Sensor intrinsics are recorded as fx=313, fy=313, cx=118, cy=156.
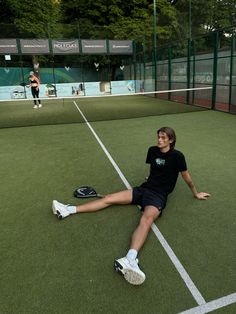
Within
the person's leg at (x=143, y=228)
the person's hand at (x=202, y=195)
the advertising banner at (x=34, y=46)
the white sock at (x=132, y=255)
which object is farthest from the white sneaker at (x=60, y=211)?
the advertising banner at (x=34, y=46)

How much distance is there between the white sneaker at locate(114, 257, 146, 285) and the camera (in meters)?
3.17

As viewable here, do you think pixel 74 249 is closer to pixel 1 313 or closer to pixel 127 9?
pixel 1 313

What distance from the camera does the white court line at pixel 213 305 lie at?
9.47ft

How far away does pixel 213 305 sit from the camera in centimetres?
295

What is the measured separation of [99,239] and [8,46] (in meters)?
25.7

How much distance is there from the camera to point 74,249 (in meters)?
3.95

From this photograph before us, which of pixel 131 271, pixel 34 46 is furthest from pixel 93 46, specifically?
pixel 131 271

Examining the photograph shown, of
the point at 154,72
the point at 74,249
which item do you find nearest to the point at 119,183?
the point at 74,249

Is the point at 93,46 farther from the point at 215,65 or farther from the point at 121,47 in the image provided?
the point at 215,65

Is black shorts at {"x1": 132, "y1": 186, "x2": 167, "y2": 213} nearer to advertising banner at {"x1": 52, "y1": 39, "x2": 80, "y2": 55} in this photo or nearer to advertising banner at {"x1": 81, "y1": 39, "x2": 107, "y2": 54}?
advertising banner at {"x1": 52, "y1": 39, "x2": 80, "y2": 55}

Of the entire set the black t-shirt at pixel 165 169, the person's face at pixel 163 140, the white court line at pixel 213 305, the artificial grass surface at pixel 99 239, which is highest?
the person's face at pixel 163 140

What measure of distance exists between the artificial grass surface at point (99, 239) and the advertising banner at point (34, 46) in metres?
20.7

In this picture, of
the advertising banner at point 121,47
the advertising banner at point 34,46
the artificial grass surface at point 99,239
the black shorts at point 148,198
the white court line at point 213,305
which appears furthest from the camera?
the advertising banner at point 121,47

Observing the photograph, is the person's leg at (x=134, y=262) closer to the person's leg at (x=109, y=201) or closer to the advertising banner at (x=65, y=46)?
the person's leg at (x=109, y=201)
